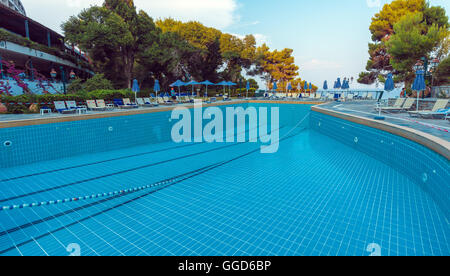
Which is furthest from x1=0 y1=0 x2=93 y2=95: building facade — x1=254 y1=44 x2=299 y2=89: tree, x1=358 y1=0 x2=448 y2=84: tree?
x1=358 y1=0 x2=448 y2=84: tree

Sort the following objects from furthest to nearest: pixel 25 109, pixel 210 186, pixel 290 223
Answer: pixel 25 109, pixel 210 186, pixel 290 223

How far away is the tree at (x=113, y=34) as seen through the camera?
17859 mm

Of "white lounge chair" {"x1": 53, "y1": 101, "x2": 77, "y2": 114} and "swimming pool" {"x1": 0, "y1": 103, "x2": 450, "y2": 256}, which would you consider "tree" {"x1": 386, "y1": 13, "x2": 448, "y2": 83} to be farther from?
"white lounge chair" {"x1": 53, "y1": 101, "x2": 77, "y2": 114}

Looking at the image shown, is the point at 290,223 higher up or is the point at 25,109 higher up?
the point at 25,109

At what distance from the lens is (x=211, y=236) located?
2879mm

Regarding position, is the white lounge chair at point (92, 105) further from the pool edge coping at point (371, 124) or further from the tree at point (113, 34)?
the tree at point (113, 34)

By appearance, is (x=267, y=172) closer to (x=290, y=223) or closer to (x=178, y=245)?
(x=290, y=223)

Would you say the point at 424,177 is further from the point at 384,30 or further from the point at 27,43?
the point at 27,43

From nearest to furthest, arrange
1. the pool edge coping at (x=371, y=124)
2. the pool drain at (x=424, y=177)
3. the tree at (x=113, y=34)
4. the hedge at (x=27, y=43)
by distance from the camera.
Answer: the pool edge coping at (x=371, y=124), the pool drain at (x=424, y=177), the hedge at (x=27, y=43), the tree at (x=113, y=34)

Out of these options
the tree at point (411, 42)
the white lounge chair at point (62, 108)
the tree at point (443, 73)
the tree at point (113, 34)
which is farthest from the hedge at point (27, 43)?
the tree at point (443, 73)

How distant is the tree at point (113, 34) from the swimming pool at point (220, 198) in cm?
1364

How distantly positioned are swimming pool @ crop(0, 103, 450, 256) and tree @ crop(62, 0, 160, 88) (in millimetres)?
13637
